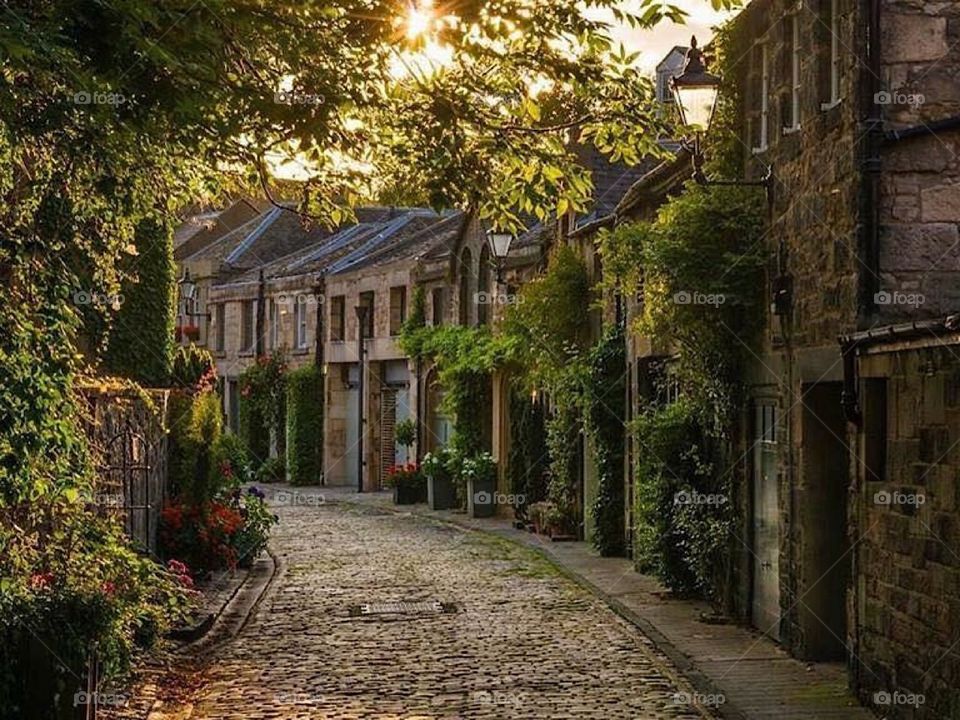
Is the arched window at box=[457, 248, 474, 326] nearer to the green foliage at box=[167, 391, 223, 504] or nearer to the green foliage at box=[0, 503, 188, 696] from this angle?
the green foliage at box=[167, 391, 223, 504]

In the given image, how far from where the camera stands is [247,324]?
157ft

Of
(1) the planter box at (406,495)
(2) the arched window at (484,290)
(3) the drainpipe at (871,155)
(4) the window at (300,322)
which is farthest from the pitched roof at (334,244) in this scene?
(3) the drainpipe at (871,155)

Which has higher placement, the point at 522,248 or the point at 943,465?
the point at 522,248

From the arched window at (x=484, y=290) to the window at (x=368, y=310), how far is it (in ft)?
23.0

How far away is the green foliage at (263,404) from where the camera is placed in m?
44.7

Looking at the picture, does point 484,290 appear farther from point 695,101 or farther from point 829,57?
point 829,57

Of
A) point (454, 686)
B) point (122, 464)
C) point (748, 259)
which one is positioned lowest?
point (454, 686)

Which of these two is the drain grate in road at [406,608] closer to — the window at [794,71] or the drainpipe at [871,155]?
the window at [794,71]

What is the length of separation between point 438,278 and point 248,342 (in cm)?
1321

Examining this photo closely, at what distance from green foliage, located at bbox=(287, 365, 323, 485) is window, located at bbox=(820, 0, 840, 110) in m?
31.2

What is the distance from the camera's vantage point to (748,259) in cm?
1473

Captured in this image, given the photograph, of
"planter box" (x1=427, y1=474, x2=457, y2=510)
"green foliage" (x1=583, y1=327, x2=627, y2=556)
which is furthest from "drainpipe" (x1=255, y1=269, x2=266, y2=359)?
"green foliage" (x1=583, y1=327, x2=627, y2=556)

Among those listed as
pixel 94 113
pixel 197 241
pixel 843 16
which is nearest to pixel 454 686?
pixel 94 113

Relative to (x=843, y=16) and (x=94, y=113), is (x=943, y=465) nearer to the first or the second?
(x=843, y=16)
